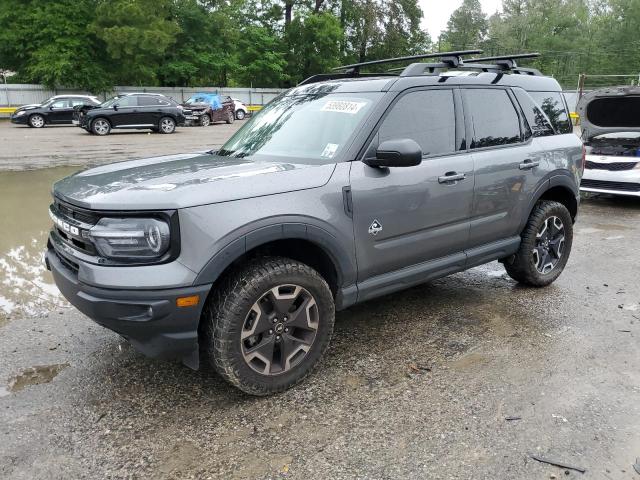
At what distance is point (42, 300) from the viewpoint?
470 centimetres

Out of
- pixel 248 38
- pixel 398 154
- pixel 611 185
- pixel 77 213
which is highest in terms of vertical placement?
pixel 248 38

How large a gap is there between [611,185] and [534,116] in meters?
5.31

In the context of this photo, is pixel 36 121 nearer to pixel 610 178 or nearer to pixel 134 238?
pixel 610 178

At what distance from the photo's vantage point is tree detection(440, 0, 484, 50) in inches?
3388

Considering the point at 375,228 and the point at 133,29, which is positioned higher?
the point at 133,29

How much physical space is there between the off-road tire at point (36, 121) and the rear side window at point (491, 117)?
2447cm

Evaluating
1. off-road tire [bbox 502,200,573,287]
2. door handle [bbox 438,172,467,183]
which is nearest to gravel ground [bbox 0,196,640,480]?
off-road tire [bbox 502,200,573,287]

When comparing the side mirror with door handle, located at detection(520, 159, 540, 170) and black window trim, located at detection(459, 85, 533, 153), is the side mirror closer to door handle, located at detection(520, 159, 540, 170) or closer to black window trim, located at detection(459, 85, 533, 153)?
black window trim, located at detection(459, 85, 533, 153)

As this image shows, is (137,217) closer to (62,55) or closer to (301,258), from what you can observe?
(301,258)

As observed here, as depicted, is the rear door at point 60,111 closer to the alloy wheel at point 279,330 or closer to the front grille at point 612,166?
the front grille at point 612,166

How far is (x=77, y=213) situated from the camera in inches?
119

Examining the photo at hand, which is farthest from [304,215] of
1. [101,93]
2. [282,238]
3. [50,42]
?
[101,93]

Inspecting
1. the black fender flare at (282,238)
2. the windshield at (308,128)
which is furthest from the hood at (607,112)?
the black fender flare at (282,238)

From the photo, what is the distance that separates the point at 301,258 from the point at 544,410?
1.67 meters
